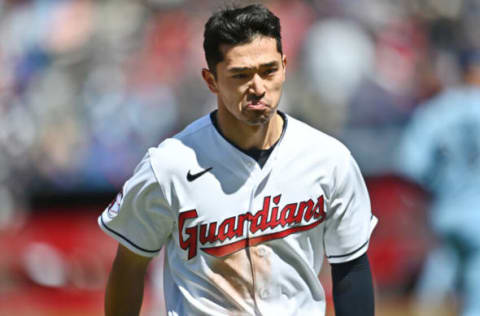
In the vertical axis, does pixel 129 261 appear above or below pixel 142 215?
below

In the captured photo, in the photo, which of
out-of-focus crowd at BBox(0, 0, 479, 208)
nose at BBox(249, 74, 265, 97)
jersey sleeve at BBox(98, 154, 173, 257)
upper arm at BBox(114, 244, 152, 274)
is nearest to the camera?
nose at BBox(249, 74, 265, 97)

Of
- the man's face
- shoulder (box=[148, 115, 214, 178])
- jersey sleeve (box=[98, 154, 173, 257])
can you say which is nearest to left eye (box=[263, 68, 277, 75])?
the man's face

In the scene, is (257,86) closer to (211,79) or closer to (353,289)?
(211,79)

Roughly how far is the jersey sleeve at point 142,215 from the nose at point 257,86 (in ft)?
1.44

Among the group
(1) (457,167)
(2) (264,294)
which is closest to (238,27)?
(2) (264,294)

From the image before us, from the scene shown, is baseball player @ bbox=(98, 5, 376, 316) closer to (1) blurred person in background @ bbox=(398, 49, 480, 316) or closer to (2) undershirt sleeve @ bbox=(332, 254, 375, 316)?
(2) undershirt sleeve @ bbox=(332, 254, 375, 316)

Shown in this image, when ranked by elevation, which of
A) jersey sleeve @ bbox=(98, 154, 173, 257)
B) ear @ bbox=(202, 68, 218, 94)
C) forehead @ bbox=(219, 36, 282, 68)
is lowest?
jersey sleeve @ bbox=(98, 154, 173, 257)

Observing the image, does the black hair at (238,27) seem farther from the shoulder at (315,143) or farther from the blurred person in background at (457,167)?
the blurred person in background at (457,167)

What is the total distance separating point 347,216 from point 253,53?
2.13 ft

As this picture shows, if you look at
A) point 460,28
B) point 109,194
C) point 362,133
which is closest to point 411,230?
point 362,133

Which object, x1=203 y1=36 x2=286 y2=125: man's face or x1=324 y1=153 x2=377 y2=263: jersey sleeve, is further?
x1=324 y1=153 x2=377 y2=263: jersey sleeve

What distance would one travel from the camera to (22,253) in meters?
9.19

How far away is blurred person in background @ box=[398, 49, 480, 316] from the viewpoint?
6.43 meters

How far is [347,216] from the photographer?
315 cm
